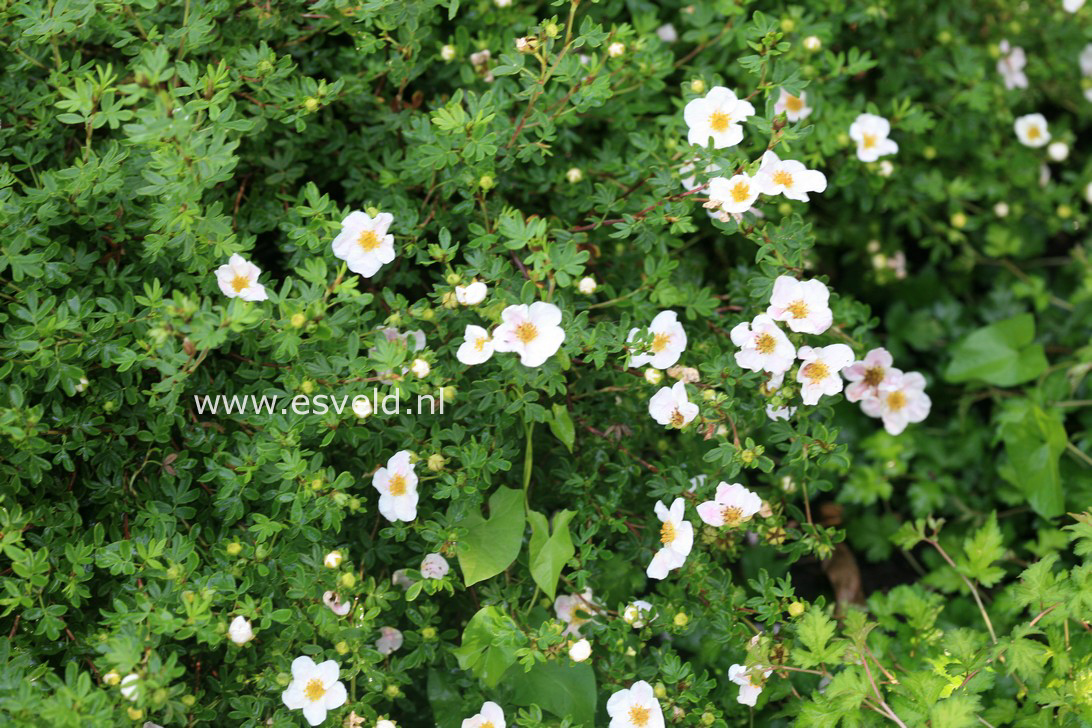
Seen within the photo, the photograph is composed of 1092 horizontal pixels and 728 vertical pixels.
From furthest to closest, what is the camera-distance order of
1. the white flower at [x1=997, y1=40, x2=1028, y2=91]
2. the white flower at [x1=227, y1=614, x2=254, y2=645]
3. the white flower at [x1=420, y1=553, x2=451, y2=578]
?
the white flower at [x1=997, y1=40, x2=1028, y2=91] < the white flower at [x1=420, y1=553, x2=451, y2=578] < the white flower at [x1=227, y1=614, x2=254, y2=645]

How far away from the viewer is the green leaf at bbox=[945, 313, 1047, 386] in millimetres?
2559

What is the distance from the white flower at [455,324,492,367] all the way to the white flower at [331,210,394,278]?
0.69 feet

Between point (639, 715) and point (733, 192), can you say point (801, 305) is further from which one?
point (639, 715)

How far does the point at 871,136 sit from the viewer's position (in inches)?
92.0

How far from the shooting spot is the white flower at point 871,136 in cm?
231

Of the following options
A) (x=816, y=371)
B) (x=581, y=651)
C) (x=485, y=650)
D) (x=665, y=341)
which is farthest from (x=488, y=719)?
(x=816, y=371)

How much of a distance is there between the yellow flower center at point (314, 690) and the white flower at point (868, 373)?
4.04ft

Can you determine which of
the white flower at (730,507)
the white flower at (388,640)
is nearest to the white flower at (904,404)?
the white flower at (730,507)

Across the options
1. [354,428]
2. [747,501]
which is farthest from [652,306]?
[354,428]

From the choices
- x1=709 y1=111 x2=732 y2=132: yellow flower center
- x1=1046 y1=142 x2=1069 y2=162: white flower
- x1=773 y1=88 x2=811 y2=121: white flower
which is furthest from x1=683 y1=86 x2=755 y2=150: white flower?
x1=1046 y1=142 x2=1069 y2=162: white flower

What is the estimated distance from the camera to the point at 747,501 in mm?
1841

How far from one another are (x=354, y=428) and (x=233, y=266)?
363 mm

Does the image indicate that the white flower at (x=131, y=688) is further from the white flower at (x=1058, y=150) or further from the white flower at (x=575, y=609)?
the white flower at (x=1058, y=150)

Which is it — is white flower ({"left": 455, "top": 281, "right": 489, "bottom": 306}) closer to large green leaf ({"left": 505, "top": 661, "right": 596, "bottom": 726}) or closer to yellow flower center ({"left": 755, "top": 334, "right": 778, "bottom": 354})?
yellow flower center ({"left": 755, "top": 334, "right": 778, "bottom": 354})
